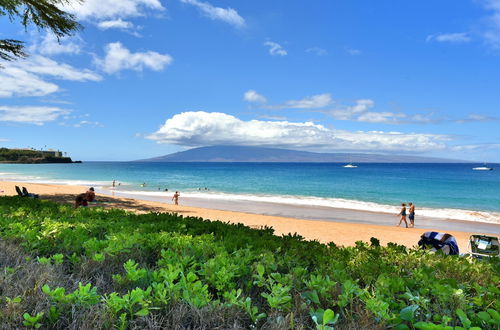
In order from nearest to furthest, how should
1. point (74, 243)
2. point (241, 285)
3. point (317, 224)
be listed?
point (241, 285), point (74, 243), point (317, 224)

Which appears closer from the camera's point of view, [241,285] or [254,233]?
[241,285]

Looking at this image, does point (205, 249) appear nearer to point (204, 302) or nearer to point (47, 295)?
point (204, 302)

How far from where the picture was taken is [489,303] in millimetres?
2406

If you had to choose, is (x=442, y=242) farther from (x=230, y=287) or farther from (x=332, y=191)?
(x=332, y=191)

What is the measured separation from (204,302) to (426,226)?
22.3 metres

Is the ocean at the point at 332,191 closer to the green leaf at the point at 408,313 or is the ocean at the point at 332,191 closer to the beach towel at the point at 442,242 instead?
the beach towel at the point at 442,242

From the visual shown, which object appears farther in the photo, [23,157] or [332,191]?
[23,157]

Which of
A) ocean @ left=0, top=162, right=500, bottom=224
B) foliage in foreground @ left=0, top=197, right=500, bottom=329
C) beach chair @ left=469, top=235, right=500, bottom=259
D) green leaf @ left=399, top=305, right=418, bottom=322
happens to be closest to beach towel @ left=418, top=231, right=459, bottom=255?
beach chair @ left=469, top=235, right=500, bottom=259

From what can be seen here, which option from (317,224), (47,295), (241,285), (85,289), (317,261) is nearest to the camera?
(85,289)

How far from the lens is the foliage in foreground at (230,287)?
82.4 inches

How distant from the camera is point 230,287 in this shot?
2510mm

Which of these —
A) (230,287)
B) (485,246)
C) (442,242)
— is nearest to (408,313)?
(230,287)

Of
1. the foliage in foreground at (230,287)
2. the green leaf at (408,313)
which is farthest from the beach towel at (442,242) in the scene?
the green leaf at (408,313)

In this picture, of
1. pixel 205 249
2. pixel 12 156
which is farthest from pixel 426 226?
pixel 12 156
